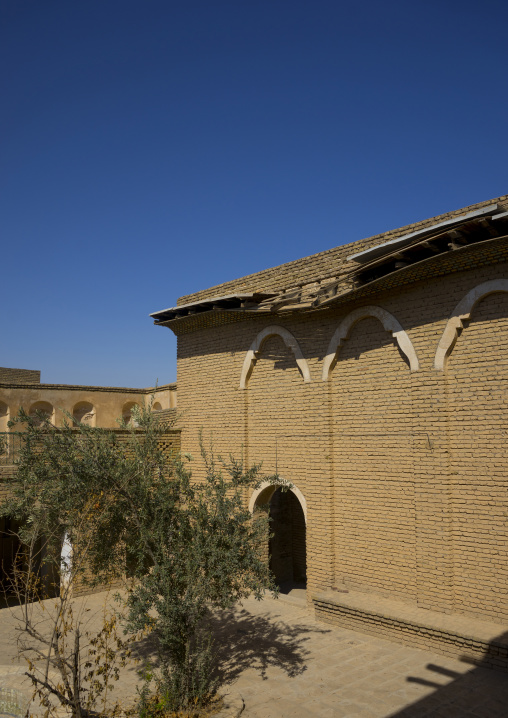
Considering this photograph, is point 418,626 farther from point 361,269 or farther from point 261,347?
point 261,347

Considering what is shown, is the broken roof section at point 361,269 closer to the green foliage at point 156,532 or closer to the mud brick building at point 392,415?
the mud brick building at point 392,415

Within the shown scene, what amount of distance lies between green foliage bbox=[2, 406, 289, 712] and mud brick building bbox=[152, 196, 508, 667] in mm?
3128

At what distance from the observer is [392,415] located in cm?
938

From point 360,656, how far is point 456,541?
222cm

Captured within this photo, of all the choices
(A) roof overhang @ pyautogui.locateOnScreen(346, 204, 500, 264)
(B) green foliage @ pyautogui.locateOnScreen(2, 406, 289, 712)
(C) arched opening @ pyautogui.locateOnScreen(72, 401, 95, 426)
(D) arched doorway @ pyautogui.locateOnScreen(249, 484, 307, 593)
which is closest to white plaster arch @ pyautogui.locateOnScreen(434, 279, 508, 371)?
(A) roof overhang @ pyautogui.locateOnScreen(346, 204, 500, 264)

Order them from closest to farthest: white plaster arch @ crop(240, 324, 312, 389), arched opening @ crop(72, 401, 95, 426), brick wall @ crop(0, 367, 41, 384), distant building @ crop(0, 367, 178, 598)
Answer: white plaster arch @ crop(240, 324, 312, 389), distant building @ crop(0, 367, 178, 598), arched opening @ crop(72, 401, 95, 426), brick wall @ crop(0, 367, 41, 384)

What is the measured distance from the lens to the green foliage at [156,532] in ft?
20.9

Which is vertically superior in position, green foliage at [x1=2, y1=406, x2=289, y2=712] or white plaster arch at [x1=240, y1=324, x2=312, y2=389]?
white plaster arch at [x1=240, y1=324, x2=312, y2=389]

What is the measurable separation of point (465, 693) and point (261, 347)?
Result: 7.16m

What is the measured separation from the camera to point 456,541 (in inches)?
326

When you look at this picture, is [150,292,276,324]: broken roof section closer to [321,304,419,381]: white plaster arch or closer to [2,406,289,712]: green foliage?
[321,304,419,381]: white plaster arch

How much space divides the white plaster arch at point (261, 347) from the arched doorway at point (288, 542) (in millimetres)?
3427

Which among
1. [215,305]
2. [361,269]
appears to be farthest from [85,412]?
[361,269]

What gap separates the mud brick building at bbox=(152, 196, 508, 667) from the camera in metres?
7.97
